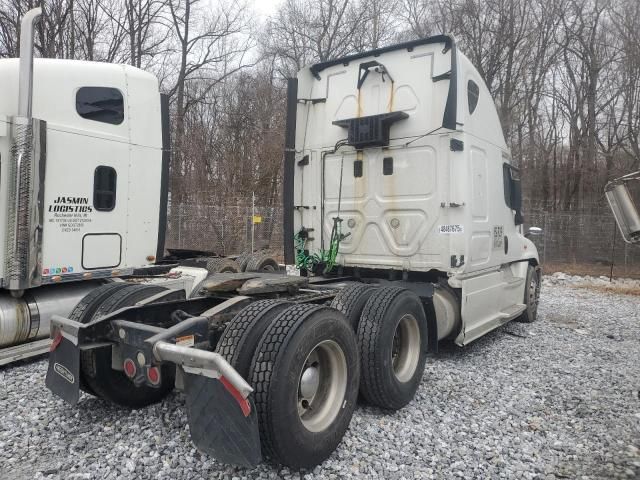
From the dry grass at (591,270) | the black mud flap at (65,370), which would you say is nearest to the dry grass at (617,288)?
the dry grass at (591,270)

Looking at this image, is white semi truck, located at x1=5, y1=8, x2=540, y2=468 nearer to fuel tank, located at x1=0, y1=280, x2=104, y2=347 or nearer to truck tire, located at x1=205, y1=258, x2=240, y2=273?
fuel tank, located at x1=0, y1=280, x2=104, y2=347

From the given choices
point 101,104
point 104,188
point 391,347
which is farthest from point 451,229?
point 101,104

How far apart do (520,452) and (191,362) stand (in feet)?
7.97

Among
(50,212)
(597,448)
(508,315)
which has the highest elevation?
(50,212)

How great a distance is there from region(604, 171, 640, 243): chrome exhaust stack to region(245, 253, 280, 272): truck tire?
220 inches

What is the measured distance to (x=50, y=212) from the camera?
5.58 metres

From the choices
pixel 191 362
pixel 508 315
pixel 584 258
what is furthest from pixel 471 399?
pixel 584 258

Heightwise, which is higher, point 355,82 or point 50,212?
point 355,82

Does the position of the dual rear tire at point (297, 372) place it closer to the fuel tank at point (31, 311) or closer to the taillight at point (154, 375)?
the taillight at point (154, 375)

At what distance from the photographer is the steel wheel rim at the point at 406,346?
441 cm

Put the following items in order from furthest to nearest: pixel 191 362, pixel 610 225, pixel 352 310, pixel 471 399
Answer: pixel 610 225
pixel 471 399
pixel 352 310
pixel 191 362

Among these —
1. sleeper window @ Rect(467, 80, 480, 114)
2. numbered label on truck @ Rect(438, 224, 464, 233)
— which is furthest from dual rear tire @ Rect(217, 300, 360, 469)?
sleeper window @ Rect(467, 80, 480, 114)

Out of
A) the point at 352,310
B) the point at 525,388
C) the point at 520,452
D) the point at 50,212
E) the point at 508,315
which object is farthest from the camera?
the point at 508,315

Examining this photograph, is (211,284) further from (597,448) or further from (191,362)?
(597,448)
